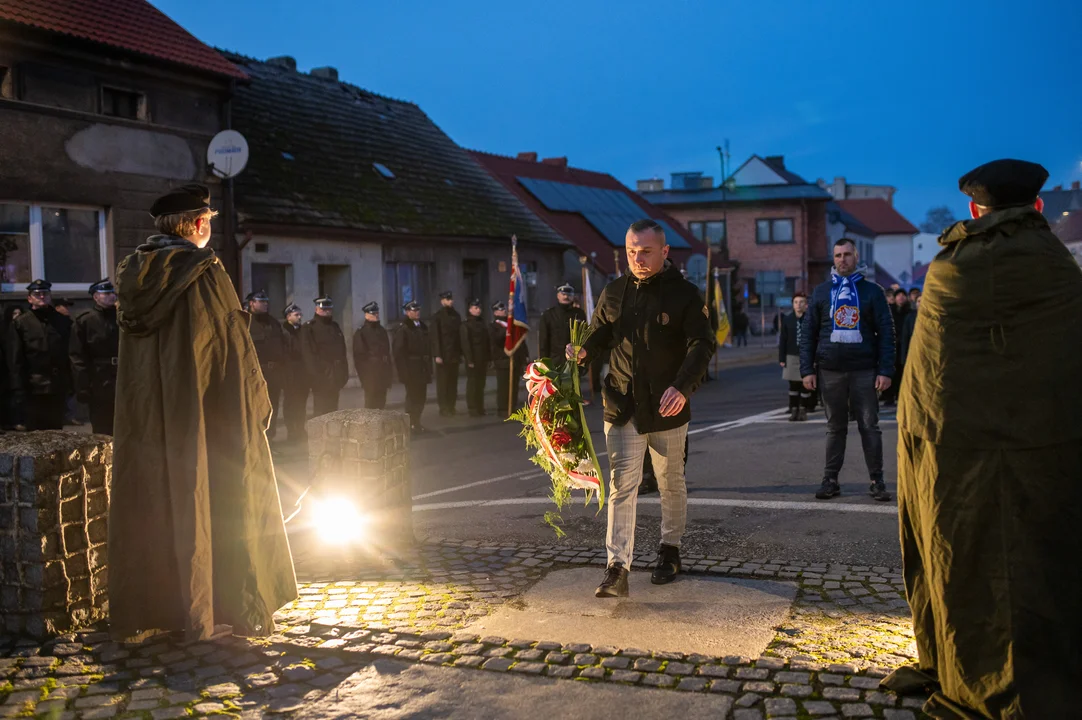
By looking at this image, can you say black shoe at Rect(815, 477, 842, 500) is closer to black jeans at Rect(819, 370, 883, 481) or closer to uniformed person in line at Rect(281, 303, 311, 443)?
black jeans at Rect(819, 370, 883, 481)

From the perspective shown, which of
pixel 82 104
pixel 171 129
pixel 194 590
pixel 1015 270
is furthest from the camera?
pixel 171 129

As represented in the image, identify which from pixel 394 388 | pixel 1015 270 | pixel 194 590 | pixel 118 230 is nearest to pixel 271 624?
pixel 194 590

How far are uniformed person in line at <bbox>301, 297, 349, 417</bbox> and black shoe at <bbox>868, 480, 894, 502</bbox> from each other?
8986 millimetres

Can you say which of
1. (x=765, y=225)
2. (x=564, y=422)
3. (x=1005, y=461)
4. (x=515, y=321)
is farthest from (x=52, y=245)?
(x=765, y=225)

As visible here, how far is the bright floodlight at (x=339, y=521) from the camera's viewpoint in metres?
7.22

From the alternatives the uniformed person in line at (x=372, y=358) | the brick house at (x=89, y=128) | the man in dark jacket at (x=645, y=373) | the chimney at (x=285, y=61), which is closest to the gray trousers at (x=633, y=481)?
the man in dark jacket at (x=645, y=373)

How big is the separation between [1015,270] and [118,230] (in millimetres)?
17239

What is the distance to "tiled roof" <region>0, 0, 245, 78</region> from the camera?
1730 centimetres

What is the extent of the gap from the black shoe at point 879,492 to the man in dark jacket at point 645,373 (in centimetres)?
310

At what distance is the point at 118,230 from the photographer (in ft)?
61.0

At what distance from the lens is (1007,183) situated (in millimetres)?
4188

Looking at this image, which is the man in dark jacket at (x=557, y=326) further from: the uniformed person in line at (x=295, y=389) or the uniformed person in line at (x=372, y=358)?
the uniformed person in line at (x=295, y=389)

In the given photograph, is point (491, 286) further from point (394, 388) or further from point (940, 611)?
point (940, 611)

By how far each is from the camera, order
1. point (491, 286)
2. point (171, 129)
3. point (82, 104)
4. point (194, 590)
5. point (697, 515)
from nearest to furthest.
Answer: point (194, 590), point (697, 515), point (82, 104), point (171, 129), point (491, 286)
